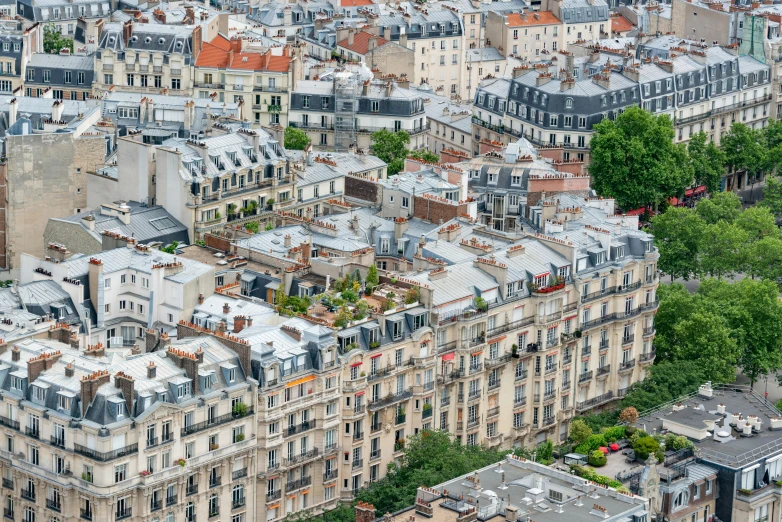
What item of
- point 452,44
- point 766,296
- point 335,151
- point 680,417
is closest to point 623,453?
point 680,417

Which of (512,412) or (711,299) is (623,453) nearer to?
(512,412)


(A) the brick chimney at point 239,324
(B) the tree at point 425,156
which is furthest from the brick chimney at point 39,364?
(B) the tree at point 425,156

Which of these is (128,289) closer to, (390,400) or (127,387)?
(390,400)

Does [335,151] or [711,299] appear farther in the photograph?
[335,151]

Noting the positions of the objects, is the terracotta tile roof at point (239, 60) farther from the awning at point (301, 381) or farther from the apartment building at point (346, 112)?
the awning at point (301, 381)

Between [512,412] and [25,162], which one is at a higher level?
[25,162]

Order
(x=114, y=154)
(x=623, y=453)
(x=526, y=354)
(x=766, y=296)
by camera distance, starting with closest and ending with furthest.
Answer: (x=623, y=453) → (x=526, y=354) → (x=766, y=296) → (x=114, y=154)

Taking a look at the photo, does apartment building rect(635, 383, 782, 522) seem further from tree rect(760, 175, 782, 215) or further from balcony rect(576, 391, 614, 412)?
tree rect(760, 175, 782, 215)
